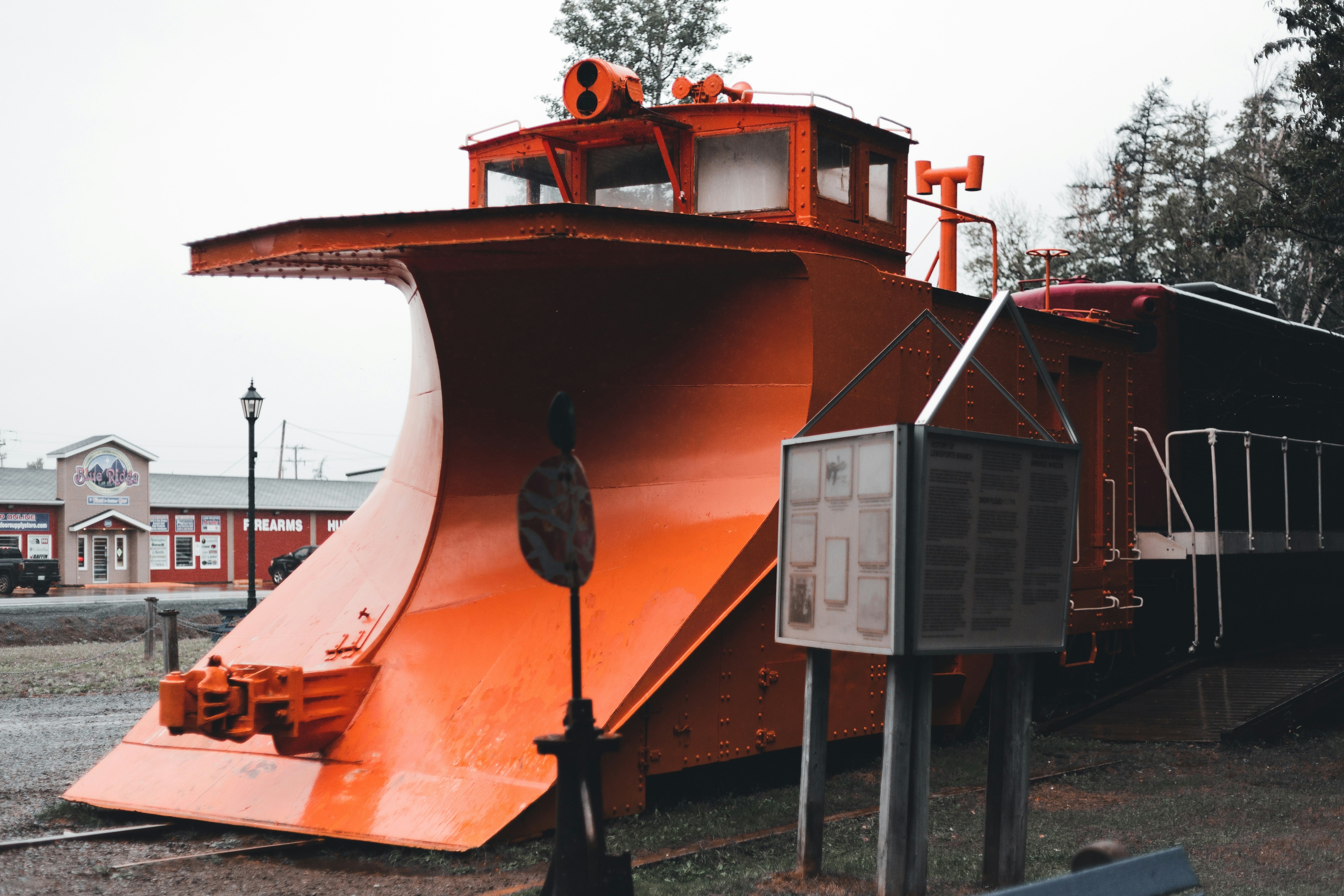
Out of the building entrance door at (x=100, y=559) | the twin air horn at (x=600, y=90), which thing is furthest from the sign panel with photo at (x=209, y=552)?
the twin air horn at (x=600, y=90)

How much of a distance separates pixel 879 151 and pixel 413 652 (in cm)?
441

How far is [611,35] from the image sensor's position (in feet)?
103

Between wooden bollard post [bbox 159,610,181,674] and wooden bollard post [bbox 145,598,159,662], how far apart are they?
3.05 metres

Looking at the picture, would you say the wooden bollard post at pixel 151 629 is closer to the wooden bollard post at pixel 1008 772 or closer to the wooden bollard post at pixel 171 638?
the wooden bollard post at pixel 171 638

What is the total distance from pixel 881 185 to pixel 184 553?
4138 cm

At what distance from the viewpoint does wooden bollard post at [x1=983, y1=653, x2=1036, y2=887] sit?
17.3 ft

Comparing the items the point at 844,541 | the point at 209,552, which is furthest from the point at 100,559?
the point at 844,541

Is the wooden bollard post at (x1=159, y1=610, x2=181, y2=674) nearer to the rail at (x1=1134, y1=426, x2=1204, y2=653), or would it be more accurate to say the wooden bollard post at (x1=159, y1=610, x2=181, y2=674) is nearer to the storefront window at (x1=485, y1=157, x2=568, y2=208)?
the storefront window at (x1=485, y1=157, x2=568, y2=208)

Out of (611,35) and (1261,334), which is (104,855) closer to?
(1261,334)

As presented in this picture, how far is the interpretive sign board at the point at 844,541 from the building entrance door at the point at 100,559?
41.3m

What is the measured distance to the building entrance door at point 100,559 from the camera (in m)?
41.7

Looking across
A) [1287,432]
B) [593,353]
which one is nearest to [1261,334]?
[1287,432]

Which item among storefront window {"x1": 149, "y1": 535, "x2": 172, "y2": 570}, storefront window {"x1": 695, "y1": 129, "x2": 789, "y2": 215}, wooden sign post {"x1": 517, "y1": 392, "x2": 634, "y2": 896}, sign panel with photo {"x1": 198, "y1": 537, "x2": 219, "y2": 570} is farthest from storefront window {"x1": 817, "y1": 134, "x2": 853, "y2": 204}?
sign panel with photo {"x1": 198, "y1": 537, "x2": 219, "y2": 570}

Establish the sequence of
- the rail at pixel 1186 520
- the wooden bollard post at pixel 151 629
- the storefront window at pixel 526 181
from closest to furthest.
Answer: the storefront window at pixel 526 181, the rail at pixel 1186 520, the wooden bollard post at pixel 151 629
